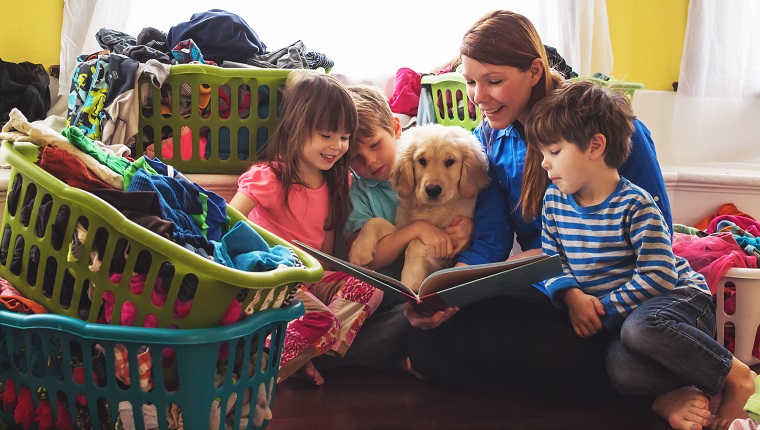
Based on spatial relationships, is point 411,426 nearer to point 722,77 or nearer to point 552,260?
point 552,260

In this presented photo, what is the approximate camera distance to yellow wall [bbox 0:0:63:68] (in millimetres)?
2365

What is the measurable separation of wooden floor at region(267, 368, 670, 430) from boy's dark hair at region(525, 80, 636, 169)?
1.69 ft

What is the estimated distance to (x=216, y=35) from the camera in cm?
216

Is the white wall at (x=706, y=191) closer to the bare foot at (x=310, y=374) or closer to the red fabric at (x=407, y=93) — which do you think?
the red fabric at (x=407, y=93)

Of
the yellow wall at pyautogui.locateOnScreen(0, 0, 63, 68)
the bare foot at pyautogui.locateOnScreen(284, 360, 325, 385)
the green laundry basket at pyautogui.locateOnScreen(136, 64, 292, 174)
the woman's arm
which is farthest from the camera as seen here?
the yellow wall at pyautogui.locateOnScreen(0, 0, 63, 68)

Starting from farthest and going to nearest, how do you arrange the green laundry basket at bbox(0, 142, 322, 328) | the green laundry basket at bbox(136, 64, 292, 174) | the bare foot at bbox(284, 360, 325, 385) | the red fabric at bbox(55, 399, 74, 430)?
the green laundry basket at bbox(136, 64, 292, 174) → the bare foot at bbox(284, 360, 325, 385) → the red fabric at bbox(55, 399, 74, 430) → the green laundry basket at bbox(0, 142, 322, 328)

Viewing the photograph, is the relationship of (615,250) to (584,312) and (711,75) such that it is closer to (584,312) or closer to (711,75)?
(584,312)

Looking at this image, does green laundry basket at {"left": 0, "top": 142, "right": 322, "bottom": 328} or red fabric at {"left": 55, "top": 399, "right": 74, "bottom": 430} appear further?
red fabric at {"left": 55, "top": 399, "right": 74, "bottom": 430}

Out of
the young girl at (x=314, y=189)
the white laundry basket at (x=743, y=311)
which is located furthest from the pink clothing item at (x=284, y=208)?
the white laundry basket at (x=743, y=311)

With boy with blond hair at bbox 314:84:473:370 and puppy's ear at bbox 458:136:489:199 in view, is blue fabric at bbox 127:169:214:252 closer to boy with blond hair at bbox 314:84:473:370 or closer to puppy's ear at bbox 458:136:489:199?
boy with blond hair at bbox 314:84:473:370

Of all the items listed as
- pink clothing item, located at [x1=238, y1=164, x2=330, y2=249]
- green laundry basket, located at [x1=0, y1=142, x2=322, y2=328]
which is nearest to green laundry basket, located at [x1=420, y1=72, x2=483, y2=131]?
pink clothing item, located at [x1=238, y1=164, x2=330, y2=249]

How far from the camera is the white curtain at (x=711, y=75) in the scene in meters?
3.04

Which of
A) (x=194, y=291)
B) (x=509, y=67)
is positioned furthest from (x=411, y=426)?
(x=509, y=67)

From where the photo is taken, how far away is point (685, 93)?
10.0ft
